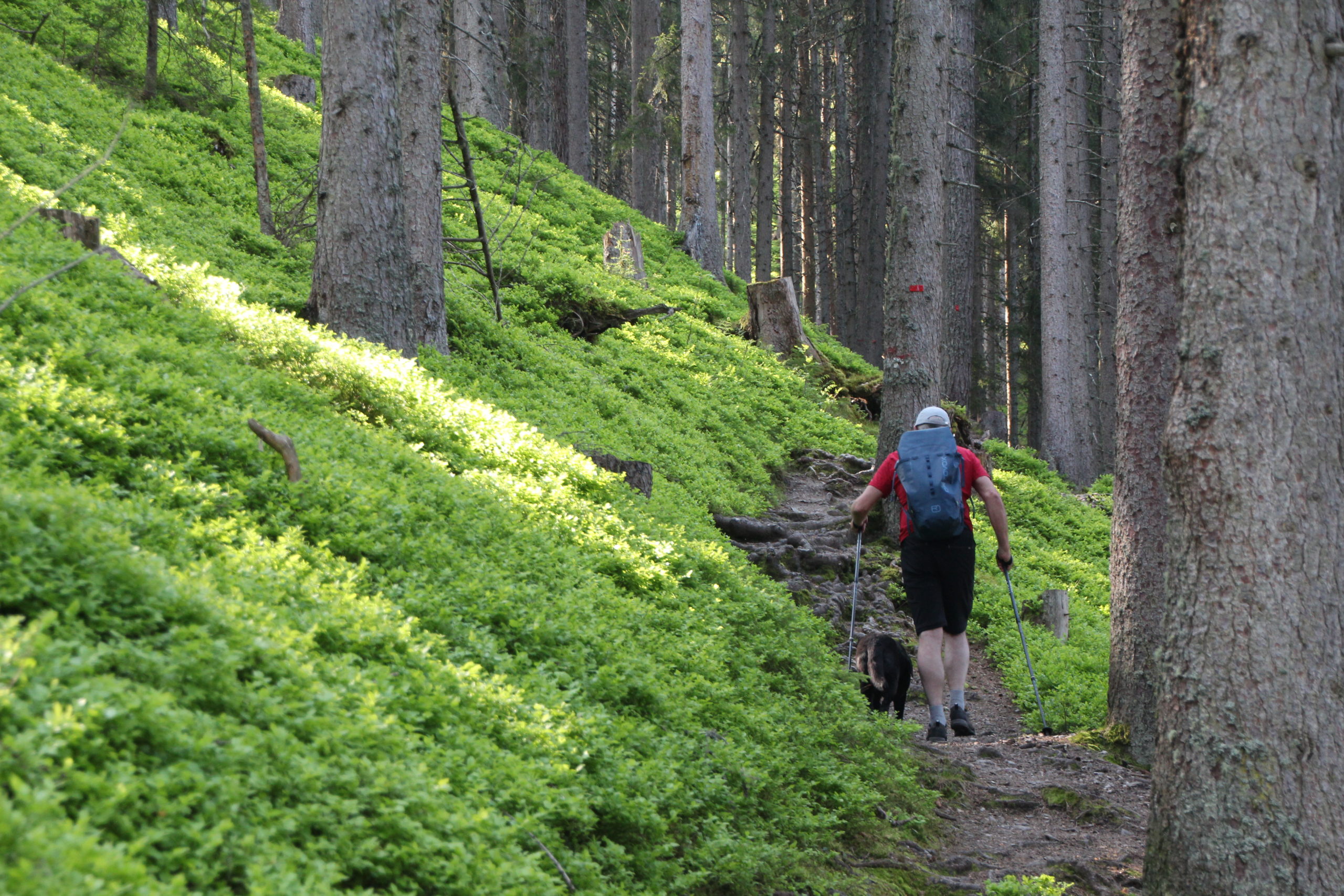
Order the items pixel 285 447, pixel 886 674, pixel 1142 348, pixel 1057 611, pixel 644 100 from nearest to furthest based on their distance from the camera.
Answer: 1. pixel 285 447
2. pixel 1142 348
3. pixel 886 674
4. pixel 1057 611
5. pixel 644 100

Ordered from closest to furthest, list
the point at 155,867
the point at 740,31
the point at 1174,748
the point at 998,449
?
the point at 155,867 < the point at 1174,748 < the point at 998,449 < the point at 740,31

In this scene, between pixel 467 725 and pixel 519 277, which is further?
pixel 519 277

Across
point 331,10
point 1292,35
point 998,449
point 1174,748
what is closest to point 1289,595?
point 1174,748

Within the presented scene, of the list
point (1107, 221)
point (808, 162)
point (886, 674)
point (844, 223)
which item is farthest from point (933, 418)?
point (808, 162)

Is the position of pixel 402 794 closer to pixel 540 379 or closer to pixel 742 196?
pixel 540 379

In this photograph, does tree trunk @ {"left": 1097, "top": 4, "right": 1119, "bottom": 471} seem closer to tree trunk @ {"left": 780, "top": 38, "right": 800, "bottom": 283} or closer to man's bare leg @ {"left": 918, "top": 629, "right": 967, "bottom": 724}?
tree trunk @ {"left": 780, "top": 38, "right": 800, "bottom": 283}

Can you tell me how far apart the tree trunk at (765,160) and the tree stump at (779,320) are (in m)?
7.19

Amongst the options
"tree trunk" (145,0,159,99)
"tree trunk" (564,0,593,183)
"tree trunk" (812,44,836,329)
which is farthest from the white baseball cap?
"tree trunk" (812,44,836,329)

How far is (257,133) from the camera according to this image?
35.8 ft

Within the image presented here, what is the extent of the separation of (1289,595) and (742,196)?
2075cm

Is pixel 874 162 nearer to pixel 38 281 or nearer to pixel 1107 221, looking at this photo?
pixel 1107 221

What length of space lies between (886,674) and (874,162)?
66.3ft

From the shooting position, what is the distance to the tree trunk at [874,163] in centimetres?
2409

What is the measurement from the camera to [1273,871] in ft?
11.7
